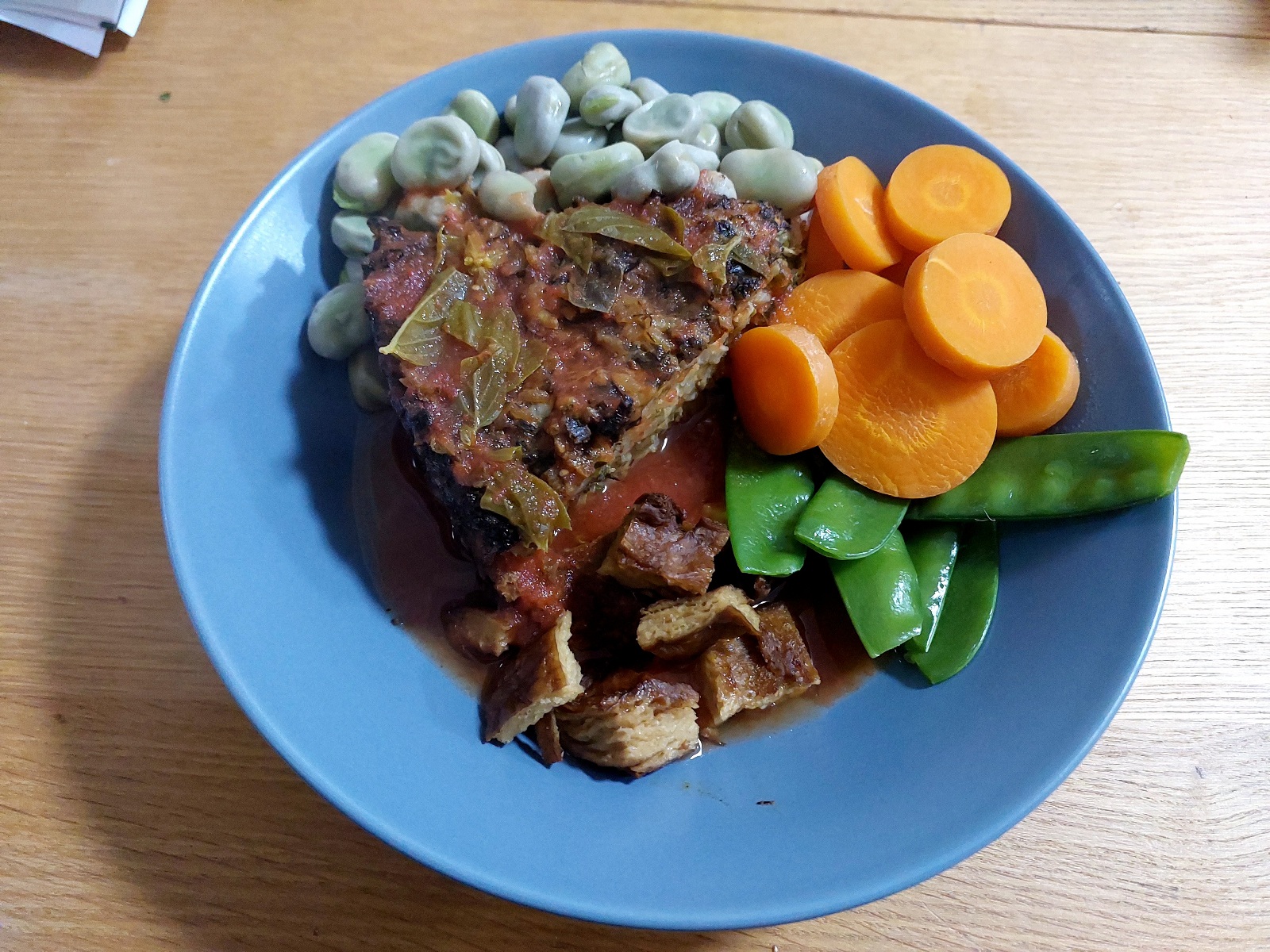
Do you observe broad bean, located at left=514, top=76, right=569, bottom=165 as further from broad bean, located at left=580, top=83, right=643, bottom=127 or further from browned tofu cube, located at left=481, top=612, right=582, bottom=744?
browned tofu cube, located at left=481, top=612, right=582, bottom=744

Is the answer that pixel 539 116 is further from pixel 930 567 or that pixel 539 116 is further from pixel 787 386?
pixel 930 567

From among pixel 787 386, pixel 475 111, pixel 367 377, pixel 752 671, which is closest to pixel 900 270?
pixel 787 386

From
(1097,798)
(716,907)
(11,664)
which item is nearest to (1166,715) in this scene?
(1097,798)

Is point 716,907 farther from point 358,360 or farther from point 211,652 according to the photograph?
point 358,360

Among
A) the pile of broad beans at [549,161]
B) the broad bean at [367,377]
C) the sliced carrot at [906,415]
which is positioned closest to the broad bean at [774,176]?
the pile of broad beans at [549,161]

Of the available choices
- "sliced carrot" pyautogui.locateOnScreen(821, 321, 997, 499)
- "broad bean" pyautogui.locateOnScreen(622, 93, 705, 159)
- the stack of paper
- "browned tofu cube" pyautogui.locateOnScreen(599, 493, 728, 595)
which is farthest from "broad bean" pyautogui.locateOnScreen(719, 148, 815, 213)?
the stack of paper

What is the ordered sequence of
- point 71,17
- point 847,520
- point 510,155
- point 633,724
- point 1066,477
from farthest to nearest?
1. point 71,17
2. point 510,155
3. point 847,520
4. point 1066,477
5. point 633,724
